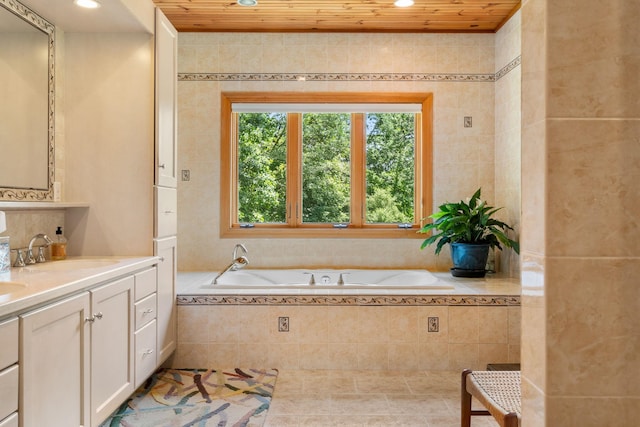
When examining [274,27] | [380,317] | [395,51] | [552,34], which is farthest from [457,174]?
[552,34]

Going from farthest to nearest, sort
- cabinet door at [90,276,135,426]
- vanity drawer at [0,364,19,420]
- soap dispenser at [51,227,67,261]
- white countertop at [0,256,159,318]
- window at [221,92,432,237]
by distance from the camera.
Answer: window at [221,92,432,237] → soap dispenser at [51,227,67,261] → cabinet door at [90,276,135,426] → white countertop at [0,256,159,318] → vanity drawer at [0,364,19,420]

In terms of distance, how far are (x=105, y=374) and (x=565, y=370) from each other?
185 cm

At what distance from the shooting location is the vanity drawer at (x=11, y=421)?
4.34 feet

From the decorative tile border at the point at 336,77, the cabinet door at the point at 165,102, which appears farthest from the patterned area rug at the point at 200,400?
the decorative tile border at the point at 336,77

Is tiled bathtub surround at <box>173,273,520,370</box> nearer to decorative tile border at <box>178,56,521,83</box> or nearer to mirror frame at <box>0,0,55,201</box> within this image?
mirror frame at <box>0,0,55,201</box>

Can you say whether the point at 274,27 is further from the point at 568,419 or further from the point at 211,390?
the point at 568,419

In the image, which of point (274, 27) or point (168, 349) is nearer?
point (168, 349)

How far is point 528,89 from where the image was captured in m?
0.79

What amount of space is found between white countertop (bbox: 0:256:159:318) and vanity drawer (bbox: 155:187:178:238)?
198 millimetres

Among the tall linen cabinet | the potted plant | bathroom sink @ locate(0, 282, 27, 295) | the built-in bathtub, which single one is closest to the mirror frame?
the tall linen cabinet

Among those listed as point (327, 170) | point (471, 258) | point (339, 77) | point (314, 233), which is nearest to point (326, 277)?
point (314, 233)

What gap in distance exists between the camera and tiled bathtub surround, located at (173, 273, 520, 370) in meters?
2.87

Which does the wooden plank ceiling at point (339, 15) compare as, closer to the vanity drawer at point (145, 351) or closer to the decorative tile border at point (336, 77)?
the decorative tile border at point (336, 77)

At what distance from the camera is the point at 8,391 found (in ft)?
4.42
